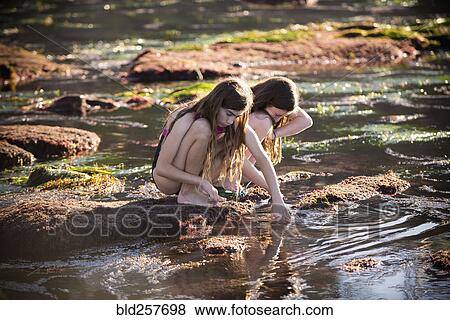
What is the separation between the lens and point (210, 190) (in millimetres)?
5750

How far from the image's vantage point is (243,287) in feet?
16.2

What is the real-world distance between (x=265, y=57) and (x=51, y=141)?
618cm

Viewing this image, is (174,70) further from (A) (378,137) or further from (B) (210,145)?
(B) (210,145)

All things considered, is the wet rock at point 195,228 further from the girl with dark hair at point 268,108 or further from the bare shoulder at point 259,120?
the bare shoulder at point 259,120

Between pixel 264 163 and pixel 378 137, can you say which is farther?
pixel 378 137

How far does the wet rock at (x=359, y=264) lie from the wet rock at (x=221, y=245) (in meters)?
0.68

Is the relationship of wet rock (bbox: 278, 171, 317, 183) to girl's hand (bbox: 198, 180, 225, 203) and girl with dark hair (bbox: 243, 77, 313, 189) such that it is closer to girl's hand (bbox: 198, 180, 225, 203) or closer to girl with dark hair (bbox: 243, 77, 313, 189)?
girl with dark hair (bbox: 243, 77, 313, 189)

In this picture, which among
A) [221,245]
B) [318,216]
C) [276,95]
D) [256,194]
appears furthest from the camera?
[256,194]

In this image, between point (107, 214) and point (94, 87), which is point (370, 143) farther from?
point (94, 87)

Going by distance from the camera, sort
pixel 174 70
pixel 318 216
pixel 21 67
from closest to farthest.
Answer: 1. pixel 318 216
2. pixel 174 70
3. pixel 21 67

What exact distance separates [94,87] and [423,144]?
17.4ft

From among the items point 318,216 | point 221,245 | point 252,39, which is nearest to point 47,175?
point 221,245

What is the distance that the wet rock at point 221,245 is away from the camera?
5.46 metres

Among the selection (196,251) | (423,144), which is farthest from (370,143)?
(196,251)
